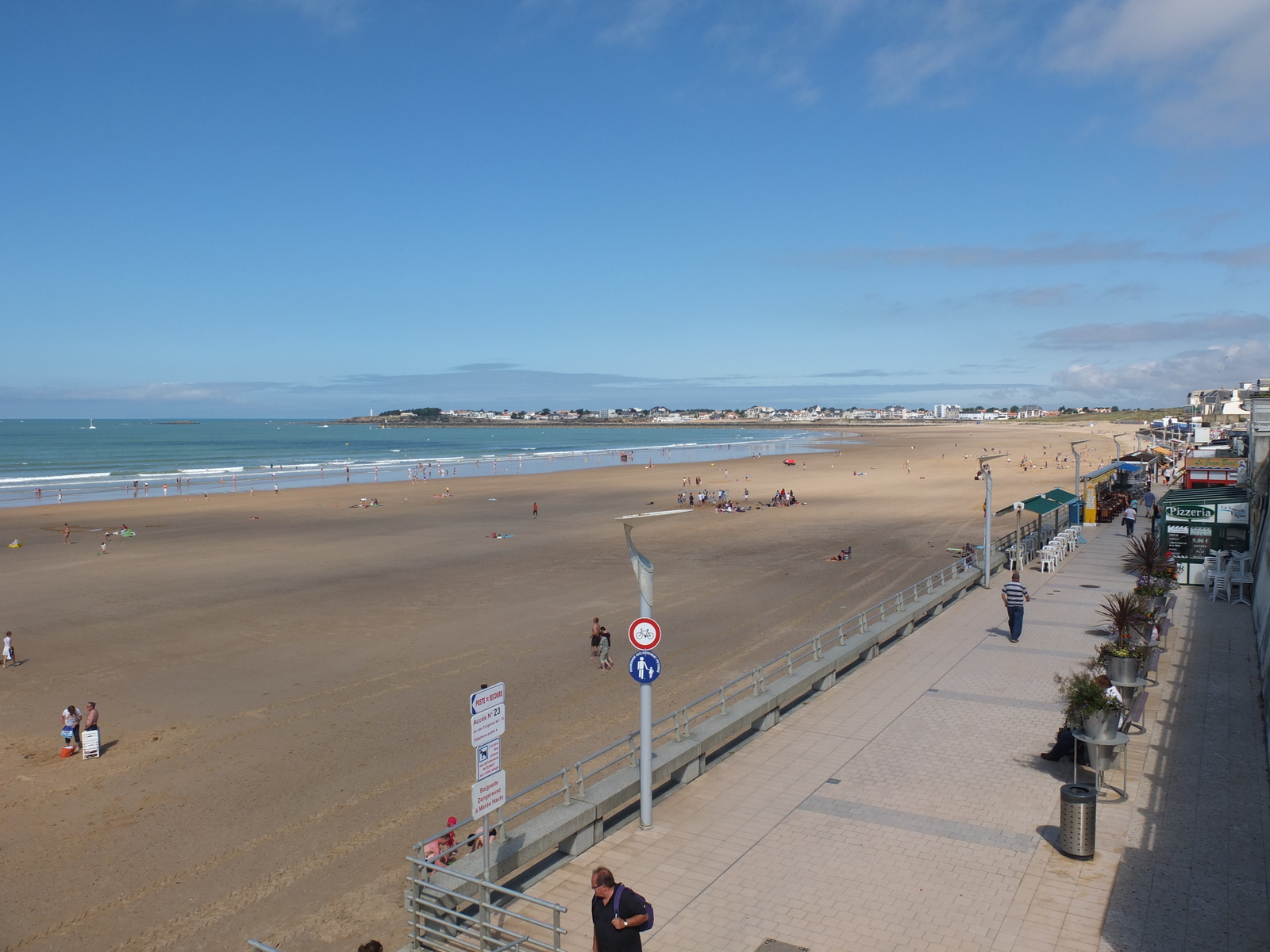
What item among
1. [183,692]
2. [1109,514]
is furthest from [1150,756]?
[1109,514]

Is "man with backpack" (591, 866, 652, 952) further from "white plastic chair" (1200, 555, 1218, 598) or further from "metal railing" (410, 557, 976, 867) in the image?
"white plastic chair" (1200, 555, 1218, 598)

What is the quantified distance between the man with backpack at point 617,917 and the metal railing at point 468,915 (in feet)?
1.71

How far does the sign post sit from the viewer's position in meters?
7.19

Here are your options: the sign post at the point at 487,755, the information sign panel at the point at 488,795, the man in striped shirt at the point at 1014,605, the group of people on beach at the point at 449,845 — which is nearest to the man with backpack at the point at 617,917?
the sign post at the point at 487,755

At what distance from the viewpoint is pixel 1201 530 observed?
75.6ft

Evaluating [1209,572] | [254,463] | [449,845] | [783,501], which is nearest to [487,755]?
[449,845]

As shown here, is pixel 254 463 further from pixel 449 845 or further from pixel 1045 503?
pixel 449 845

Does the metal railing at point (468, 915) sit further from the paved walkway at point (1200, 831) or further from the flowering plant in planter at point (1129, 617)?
the flowering plant in planter at point (1129, 617)

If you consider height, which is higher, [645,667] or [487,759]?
[645,667]

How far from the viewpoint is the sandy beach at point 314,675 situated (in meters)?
9.11

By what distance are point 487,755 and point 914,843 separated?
4.55 m

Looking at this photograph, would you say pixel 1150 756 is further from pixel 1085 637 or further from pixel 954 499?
pixel 954 499

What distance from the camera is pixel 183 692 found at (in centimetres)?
1569

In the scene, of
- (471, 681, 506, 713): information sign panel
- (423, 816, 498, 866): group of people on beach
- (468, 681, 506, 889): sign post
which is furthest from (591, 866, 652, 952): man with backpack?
(423, 816, 498, 866): group of people on beach
